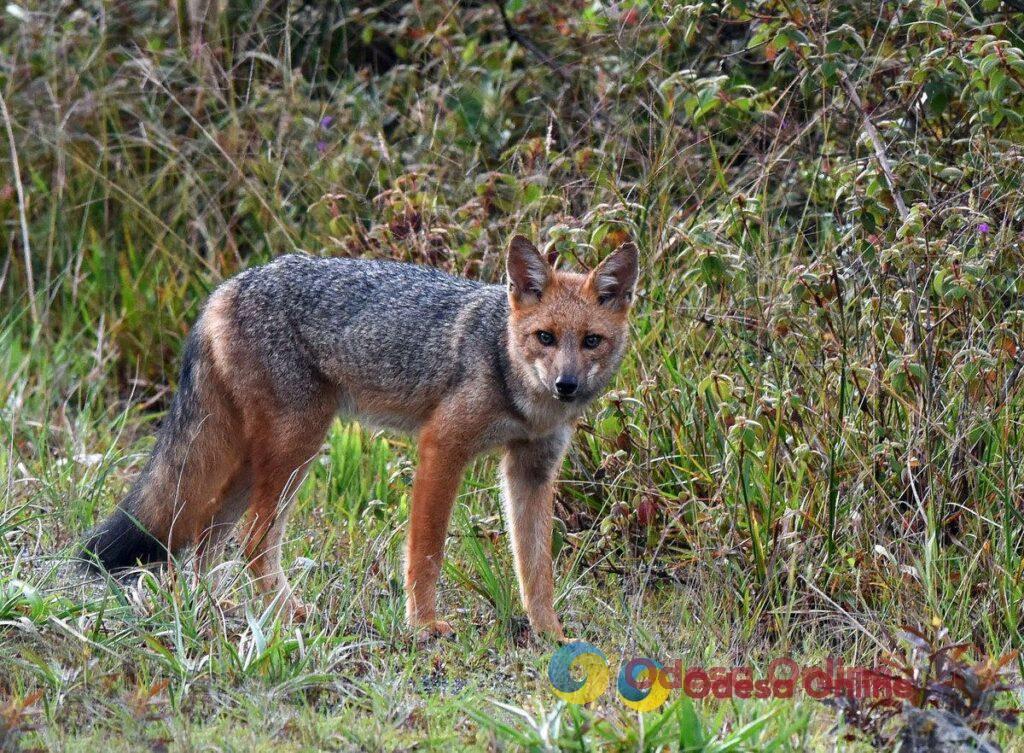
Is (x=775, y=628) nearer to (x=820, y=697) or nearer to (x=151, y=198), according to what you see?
(x=820, y=697)

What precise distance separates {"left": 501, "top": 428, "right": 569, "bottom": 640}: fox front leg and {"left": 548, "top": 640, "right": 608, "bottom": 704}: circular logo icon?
3.41 feet

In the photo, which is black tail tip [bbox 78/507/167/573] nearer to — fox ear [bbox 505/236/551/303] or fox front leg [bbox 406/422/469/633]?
fox front leg [bbox 406/422/469/633]

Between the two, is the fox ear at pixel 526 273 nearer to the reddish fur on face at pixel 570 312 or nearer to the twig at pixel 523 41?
the reddish fur on face at pixel 570 312

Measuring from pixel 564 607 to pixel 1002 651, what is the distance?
5.62 ft

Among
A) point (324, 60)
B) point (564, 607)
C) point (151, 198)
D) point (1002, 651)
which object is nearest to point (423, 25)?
point (324, 60)

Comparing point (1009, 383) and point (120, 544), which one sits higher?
point (1009, 383)

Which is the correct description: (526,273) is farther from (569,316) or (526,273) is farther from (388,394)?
(388,394)

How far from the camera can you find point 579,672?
169 inches

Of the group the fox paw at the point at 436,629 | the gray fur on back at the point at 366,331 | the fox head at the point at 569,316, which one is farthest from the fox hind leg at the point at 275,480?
the fox head at the point at 569,316

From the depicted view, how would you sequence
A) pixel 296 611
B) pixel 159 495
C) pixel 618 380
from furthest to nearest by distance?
pixel 618 380 < pixel 159 495 < pixel 296 611

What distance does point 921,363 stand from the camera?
4887 mm

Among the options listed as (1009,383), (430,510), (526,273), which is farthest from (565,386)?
(1009,383)

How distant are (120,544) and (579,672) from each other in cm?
190

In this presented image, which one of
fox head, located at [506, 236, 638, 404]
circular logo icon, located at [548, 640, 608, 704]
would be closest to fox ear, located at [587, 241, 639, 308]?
fox head, located at [506, 236, 638, 404]
